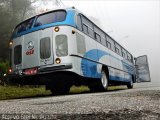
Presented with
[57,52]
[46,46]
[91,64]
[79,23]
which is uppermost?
[79,23]

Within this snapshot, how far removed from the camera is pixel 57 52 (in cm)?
880

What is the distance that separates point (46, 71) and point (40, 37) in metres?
1.20

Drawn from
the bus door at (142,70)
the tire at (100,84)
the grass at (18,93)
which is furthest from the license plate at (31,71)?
the bus door at (142,70)

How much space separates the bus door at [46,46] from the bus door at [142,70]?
15295 millimetres

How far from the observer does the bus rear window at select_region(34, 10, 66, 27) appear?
9.34 meters

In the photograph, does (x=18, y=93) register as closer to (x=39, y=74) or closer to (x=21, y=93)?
(x=21, y=93)

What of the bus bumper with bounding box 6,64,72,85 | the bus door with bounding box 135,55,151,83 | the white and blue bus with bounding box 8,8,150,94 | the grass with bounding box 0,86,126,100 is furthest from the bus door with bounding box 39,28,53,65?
the bus door with bounding box 135,55,151,83

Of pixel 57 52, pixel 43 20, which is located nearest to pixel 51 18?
pixel 43 20

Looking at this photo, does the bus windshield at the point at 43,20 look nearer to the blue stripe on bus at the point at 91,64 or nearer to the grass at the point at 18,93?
the blue stripe on bus at the point at 91,64

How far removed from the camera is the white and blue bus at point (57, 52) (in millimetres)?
8769

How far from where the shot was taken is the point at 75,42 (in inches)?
352

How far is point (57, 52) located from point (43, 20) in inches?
56.6

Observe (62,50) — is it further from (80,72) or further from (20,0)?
(20,0)

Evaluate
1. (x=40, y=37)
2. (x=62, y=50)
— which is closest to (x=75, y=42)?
(x=62, y=50)
